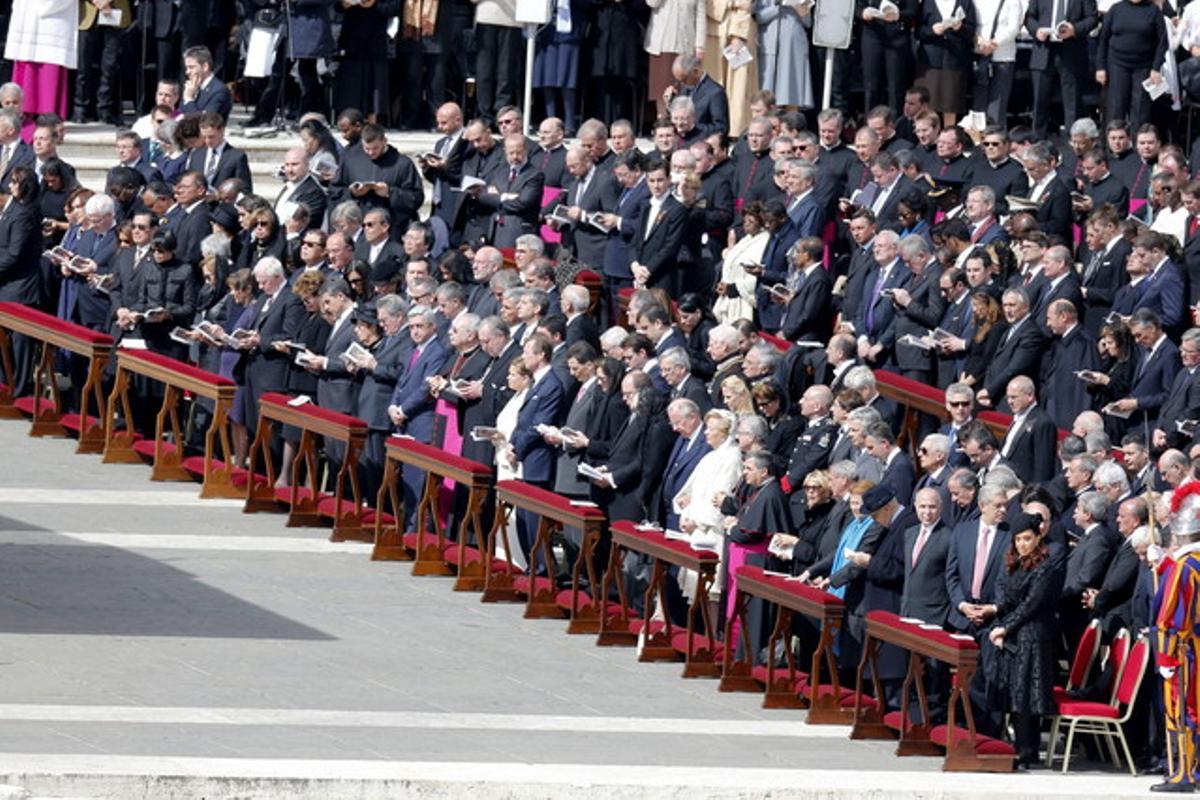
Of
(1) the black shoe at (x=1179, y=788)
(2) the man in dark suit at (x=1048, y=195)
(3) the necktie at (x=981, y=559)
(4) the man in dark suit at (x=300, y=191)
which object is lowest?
(1) the black shoe at (x=1179, y=788)

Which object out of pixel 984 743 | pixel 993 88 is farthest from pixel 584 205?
pixel 984 743

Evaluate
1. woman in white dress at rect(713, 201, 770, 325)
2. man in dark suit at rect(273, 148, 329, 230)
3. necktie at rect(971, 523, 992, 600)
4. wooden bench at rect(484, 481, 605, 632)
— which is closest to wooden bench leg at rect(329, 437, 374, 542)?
wooden bench at rect(484, 481, 605, 632)

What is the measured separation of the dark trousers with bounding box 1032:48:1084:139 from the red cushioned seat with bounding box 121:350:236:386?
880 centimetres

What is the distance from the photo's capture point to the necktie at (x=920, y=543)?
674 inches

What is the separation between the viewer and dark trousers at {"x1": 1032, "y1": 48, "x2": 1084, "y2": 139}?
27547 mm

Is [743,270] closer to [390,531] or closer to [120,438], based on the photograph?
[390,531]

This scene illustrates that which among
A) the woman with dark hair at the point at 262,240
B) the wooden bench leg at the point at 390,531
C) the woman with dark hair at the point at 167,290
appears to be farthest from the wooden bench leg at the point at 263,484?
the woman with dark hair at the point at 262,240

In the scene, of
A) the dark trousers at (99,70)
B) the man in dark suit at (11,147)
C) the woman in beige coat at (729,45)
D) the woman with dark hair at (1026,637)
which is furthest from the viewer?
the dark trousers at (99,70)

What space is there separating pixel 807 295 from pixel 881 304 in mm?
547

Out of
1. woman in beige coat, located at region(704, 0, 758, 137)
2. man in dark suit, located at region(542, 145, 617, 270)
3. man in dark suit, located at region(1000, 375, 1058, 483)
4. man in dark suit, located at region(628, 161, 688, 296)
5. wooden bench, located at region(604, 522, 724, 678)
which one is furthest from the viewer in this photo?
woman in beige coat, located at region(704, 0, 758, 137)

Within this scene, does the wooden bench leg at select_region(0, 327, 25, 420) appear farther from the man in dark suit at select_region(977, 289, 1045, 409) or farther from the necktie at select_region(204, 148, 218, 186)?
the man in dark suit at select_region(977, 289, 1045, 409)

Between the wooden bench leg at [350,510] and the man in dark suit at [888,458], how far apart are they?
4.11 metres

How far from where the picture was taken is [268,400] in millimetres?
21484

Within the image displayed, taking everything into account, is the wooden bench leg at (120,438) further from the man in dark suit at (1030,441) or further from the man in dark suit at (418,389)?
the man in dark suit at (1030,441)
